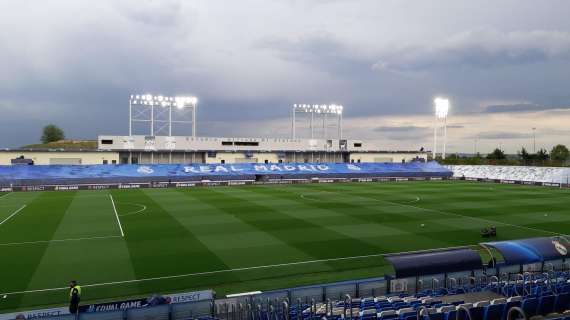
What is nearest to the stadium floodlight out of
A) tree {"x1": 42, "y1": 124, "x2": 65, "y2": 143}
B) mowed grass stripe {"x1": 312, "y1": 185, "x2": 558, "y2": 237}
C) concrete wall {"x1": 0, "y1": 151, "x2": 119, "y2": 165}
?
mowed grass stripe {"x1": 312, "y1": 185, "x2": 558, "y2": 237}

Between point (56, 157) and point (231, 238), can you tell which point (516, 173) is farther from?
point (56, 157)

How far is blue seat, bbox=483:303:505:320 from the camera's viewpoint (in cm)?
1010

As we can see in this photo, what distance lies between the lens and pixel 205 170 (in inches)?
3071

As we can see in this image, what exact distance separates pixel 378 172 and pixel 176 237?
60966 mm

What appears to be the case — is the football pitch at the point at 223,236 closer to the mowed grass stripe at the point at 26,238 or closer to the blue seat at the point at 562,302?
the mowed grass stripe at the point at 26,238

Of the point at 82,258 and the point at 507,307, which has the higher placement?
the point at 507,307

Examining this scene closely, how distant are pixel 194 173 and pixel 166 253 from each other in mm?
51217

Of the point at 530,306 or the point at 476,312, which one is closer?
the point at 476,312

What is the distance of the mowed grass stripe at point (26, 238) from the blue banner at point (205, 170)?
2063 centimetres

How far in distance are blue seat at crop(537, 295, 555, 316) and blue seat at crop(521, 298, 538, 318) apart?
116 millimetres

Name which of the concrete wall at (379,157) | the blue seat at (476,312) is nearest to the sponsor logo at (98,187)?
the concrete wall at (379,157)

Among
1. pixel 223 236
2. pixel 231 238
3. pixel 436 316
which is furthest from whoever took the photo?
pixel 223 236

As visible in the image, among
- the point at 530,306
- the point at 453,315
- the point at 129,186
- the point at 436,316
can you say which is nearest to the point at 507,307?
the point at 530,306

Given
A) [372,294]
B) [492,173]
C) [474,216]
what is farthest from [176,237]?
[492,173]
